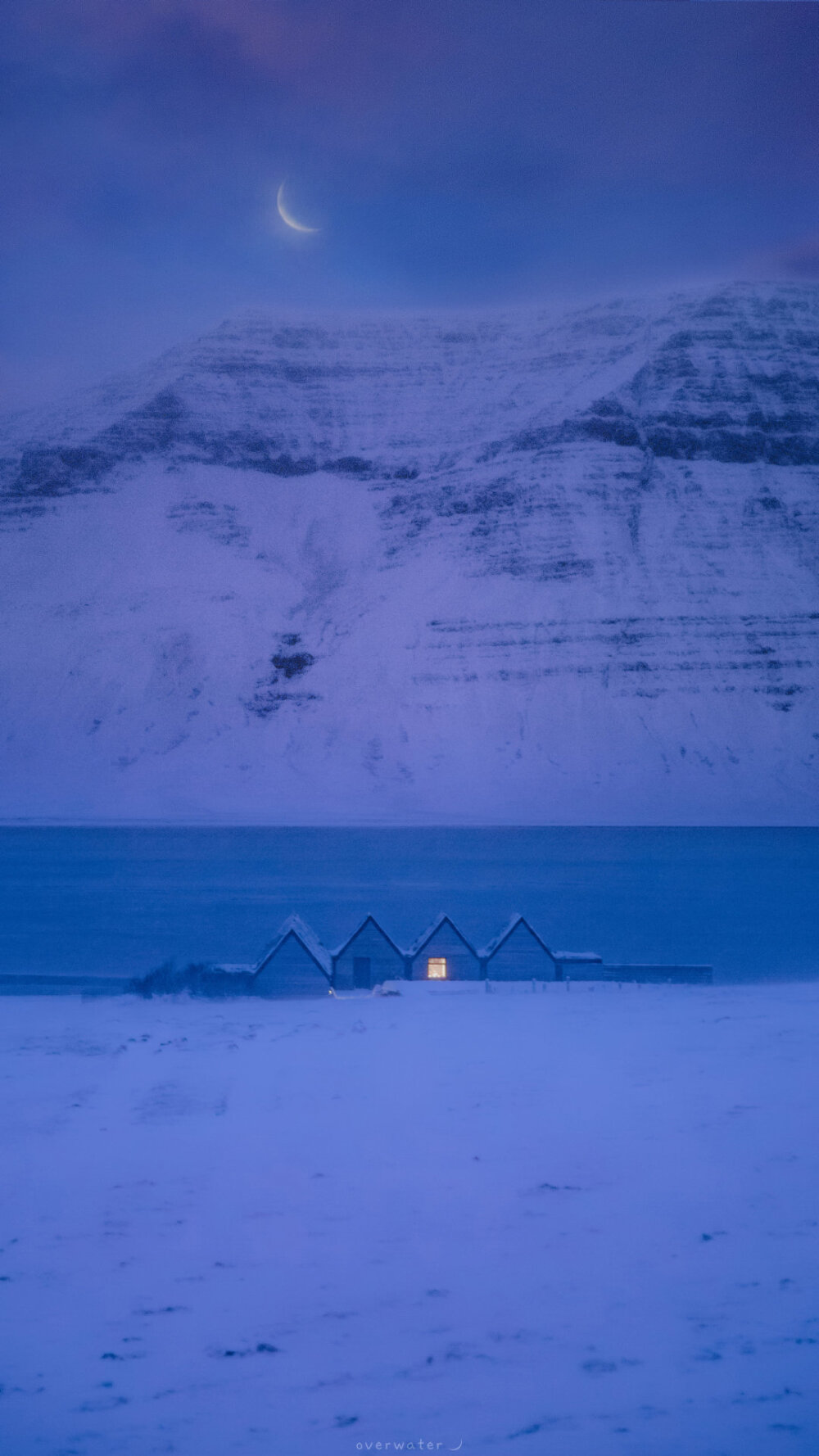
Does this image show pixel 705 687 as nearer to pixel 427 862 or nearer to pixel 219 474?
pixel 427 862

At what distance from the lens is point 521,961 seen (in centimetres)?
1248

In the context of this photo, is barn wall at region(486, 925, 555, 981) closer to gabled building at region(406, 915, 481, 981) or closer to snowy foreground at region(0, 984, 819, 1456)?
gabled building at region(406, 915, 481, 981)

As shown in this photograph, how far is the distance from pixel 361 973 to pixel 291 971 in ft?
3.04

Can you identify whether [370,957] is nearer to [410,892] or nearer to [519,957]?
[519,957]

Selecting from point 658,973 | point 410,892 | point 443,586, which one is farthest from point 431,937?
point 443,586

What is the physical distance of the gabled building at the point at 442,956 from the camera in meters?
12.3

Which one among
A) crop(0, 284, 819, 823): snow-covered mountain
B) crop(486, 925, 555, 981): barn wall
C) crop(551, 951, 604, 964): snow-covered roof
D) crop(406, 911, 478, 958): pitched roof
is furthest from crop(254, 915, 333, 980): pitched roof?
crop(0, 284, 819, 823): snow-covered mountain

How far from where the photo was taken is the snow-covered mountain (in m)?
70.0

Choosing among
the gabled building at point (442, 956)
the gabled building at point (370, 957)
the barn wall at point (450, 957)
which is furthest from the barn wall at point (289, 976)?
the barn wall at point (450, 957)

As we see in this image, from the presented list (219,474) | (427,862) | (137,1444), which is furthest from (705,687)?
(137,1444)

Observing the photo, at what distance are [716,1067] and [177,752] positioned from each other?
69.9 meters

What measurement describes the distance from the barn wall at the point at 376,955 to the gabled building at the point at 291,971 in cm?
65

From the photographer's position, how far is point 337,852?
199 ft

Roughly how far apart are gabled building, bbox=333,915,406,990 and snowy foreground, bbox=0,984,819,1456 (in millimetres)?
5776
